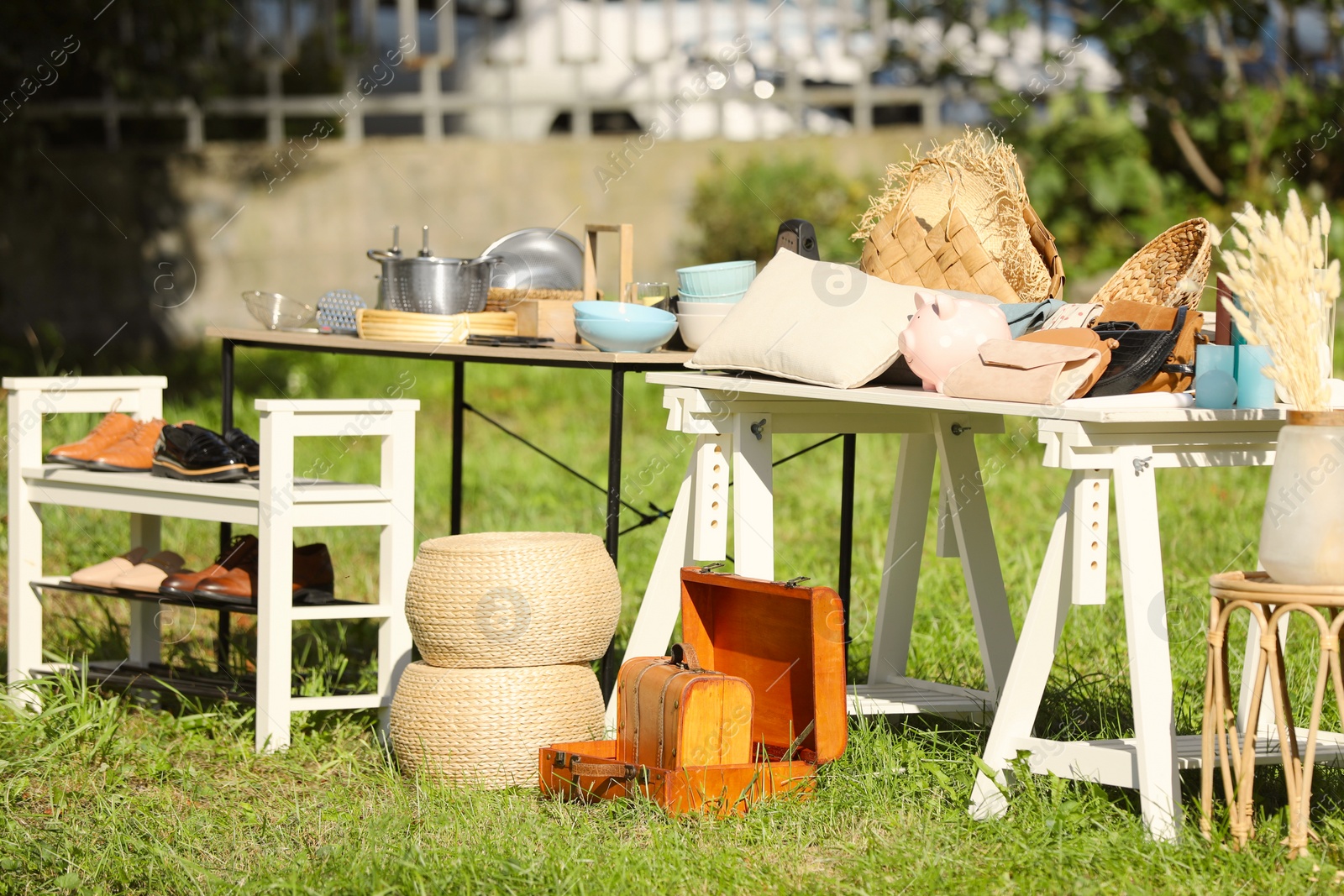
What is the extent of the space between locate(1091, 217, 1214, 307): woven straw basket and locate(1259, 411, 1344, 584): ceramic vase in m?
0.56

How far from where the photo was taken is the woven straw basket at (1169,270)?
2.92 metres

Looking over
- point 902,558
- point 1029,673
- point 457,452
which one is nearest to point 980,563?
point 902,558

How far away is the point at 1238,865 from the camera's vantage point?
97.3 inches

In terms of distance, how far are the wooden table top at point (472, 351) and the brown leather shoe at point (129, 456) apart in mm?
327

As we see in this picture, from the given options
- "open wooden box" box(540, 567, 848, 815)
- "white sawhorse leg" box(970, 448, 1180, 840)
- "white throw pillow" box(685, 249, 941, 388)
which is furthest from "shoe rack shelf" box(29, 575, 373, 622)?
"white sawhorse leg" box(970, 448, 1180, 840)

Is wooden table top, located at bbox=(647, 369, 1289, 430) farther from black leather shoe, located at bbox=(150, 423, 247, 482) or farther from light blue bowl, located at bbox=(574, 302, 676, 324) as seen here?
black leather shoe, located at bbox=(150, 423, 247, 482)

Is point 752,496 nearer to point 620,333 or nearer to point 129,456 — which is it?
point 620,333

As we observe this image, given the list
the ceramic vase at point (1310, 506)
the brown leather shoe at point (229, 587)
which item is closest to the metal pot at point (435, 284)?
the brown leather shoe at point (229, 587)

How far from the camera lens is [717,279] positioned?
3426mm

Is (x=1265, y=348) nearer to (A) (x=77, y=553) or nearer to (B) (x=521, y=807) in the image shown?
(B) (x=521, y=807)

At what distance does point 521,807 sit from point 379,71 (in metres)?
7.46

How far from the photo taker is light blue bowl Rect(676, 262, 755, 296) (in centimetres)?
342

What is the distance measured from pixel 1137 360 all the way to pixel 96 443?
2.58 meters

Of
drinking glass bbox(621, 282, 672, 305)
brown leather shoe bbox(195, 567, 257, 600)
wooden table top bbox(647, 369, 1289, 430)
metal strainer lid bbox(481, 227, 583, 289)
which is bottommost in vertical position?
brown leather shoe bbox(195, 567, 257, 600)
